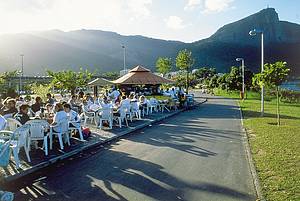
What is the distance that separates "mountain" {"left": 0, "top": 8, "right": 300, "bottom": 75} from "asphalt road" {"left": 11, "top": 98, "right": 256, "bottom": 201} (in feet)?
341

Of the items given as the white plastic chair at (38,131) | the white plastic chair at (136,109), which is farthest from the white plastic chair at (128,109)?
the white plastic chair at (38,131)

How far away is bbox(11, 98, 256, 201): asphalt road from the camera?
6090 millimetres

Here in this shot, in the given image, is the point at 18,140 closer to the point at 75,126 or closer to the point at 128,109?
the point at 75,126

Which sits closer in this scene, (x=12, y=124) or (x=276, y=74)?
(x=12, y=124)

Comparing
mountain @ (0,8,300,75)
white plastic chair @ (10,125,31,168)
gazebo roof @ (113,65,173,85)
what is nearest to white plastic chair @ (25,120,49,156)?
white plastic chair @ (10,125,31,168)

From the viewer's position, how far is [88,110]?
617 inches

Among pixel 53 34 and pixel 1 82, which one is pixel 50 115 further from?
pixel 53 34

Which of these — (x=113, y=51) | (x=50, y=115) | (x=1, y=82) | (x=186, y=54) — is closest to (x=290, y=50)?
(x=113, y=51)

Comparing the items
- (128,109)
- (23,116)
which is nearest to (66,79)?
(128,109)

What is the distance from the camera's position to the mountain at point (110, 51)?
12306cm

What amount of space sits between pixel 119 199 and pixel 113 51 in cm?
15347

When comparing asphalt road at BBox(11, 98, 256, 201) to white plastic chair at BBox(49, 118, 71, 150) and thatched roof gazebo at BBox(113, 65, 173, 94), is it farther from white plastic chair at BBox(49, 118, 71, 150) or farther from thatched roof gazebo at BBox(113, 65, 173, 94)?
thatched roof gazebo at BBox(113, 65, 173, 94)

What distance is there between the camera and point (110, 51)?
513 ft

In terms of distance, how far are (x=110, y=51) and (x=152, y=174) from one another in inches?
5981
